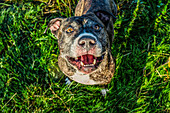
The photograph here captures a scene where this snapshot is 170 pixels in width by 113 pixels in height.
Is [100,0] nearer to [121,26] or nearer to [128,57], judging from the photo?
[121,26]

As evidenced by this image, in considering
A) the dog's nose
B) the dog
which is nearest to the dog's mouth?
the dog

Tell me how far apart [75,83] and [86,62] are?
1159 millimetres

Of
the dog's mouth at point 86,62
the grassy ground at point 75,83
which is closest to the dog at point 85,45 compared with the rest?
the dog's mouth at point 86,62

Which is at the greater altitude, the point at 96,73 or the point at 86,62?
the point at 86,62

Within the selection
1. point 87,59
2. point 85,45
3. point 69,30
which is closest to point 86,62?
point 87,59

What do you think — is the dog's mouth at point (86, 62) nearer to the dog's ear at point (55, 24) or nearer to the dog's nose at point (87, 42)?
the dog's nose at point (87, 42)

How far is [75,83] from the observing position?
379 centimetres

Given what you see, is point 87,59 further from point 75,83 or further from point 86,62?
point 75,83

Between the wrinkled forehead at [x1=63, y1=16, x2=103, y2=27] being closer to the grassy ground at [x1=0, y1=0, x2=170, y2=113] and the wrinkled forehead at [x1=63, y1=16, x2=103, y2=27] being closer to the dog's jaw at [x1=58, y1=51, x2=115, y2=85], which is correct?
the dog's jaw at [x1=58, y1=51, x2=115, y2=85]

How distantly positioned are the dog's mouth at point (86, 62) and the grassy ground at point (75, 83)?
3.67 ft

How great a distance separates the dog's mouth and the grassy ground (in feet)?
3.67

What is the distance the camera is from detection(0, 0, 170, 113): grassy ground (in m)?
3.65

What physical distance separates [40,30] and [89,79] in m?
1.77

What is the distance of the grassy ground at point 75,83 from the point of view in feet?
12.0
